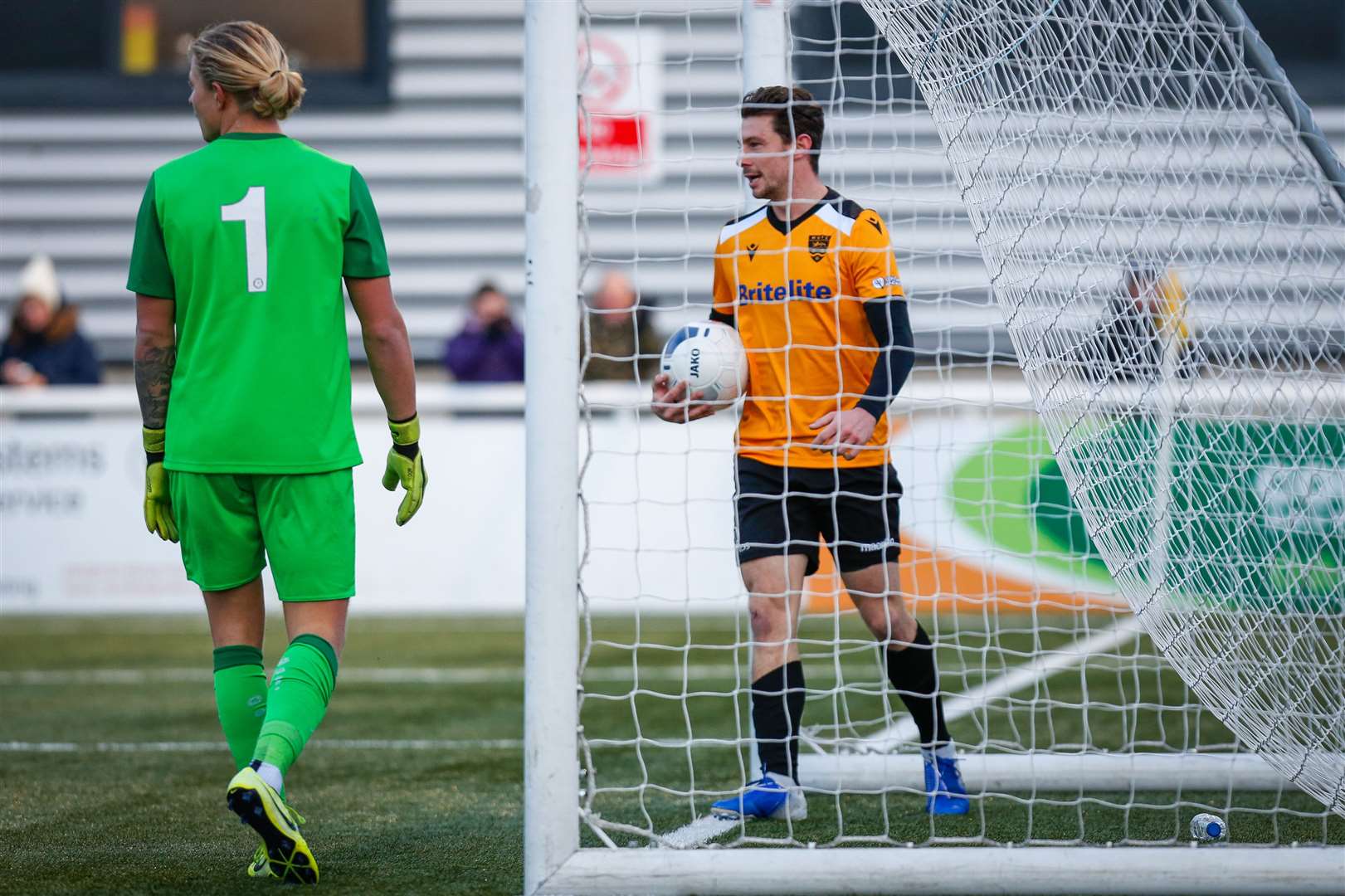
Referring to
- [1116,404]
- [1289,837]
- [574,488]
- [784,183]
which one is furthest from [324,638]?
[1289,837]

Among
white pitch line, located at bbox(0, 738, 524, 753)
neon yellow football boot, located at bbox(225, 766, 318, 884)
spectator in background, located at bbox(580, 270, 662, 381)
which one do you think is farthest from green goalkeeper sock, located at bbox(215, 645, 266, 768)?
spectator in background, located at bbox(580, 270, 662, 381)

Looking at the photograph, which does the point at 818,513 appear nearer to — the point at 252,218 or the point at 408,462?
the point at 408,462

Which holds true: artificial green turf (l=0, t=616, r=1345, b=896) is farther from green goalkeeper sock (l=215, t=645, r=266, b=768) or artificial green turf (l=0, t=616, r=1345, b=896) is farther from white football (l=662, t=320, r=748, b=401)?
white football (l=662, t=320, r=748, b=401)

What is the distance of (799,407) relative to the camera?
4.50m

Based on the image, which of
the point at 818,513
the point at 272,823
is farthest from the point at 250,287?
the point at 818,513

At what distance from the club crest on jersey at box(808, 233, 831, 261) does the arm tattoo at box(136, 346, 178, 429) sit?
179 cm

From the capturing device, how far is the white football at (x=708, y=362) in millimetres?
4320

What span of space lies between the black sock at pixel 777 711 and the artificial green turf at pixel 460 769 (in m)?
0.15

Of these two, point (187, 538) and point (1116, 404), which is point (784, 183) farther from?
point (187, 538)

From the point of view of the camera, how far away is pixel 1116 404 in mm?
4371

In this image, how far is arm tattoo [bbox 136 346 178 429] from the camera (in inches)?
145

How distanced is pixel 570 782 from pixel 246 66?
179cm

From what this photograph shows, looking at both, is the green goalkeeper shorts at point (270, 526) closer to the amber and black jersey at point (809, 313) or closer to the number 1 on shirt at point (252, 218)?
the number 1 on shirt at point (252, 218)

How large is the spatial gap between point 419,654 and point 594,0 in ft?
13.4
